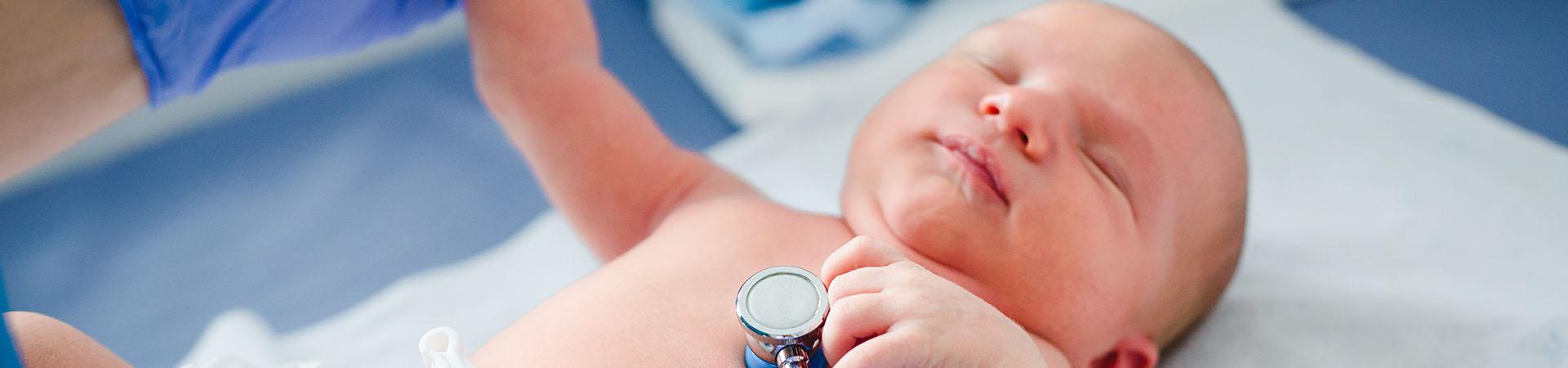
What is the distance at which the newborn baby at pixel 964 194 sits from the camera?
1.04m

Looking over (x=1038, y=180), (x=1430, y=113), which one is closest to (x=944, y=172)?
(x=1038, y=180)

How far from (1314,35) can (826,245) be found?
112 cm

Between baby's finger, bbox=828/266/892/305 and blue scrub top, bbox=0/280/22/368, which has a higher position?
blue scrub top, bbox=0/280/22/368

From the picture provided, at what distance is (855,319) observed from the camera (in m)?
0.82

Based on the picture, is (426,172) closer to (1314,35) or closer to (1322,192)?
(1322,192)

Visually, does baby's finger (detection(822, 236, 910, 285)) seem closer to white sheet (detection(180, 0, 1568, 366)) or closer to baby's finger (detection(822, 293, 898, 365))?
baby's finger (detection(822, 293, 898, 365))

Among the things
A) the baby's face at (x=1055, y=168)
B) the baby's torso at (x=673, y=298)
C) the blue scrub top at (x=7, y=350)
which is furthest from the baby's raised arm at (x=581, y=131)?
the blue scrub top at (x=7, y=350)

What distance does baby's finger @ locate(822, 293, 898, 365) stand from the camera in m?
0.82

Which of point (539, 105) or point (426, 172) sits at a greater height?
point (539, 105)

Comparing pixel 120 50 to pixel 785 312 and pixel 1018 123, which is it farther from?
pixel 1018 123

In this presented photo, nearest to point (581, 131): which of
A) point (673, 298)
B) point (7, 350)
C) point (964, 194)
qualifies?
point (673, 298)

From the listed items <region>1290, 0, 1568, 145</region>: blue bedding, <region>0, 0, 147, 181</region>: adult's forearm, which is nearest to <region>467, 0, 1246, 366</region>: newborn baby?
<region>0, 0, 147, 181</region>: adult's forearm

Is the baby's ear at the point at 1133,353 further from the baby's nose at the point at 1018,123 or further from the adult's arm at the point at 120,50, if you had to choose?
the adult's arm at the point at 120,50

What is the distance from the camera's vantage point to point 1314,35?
5.90 feet
